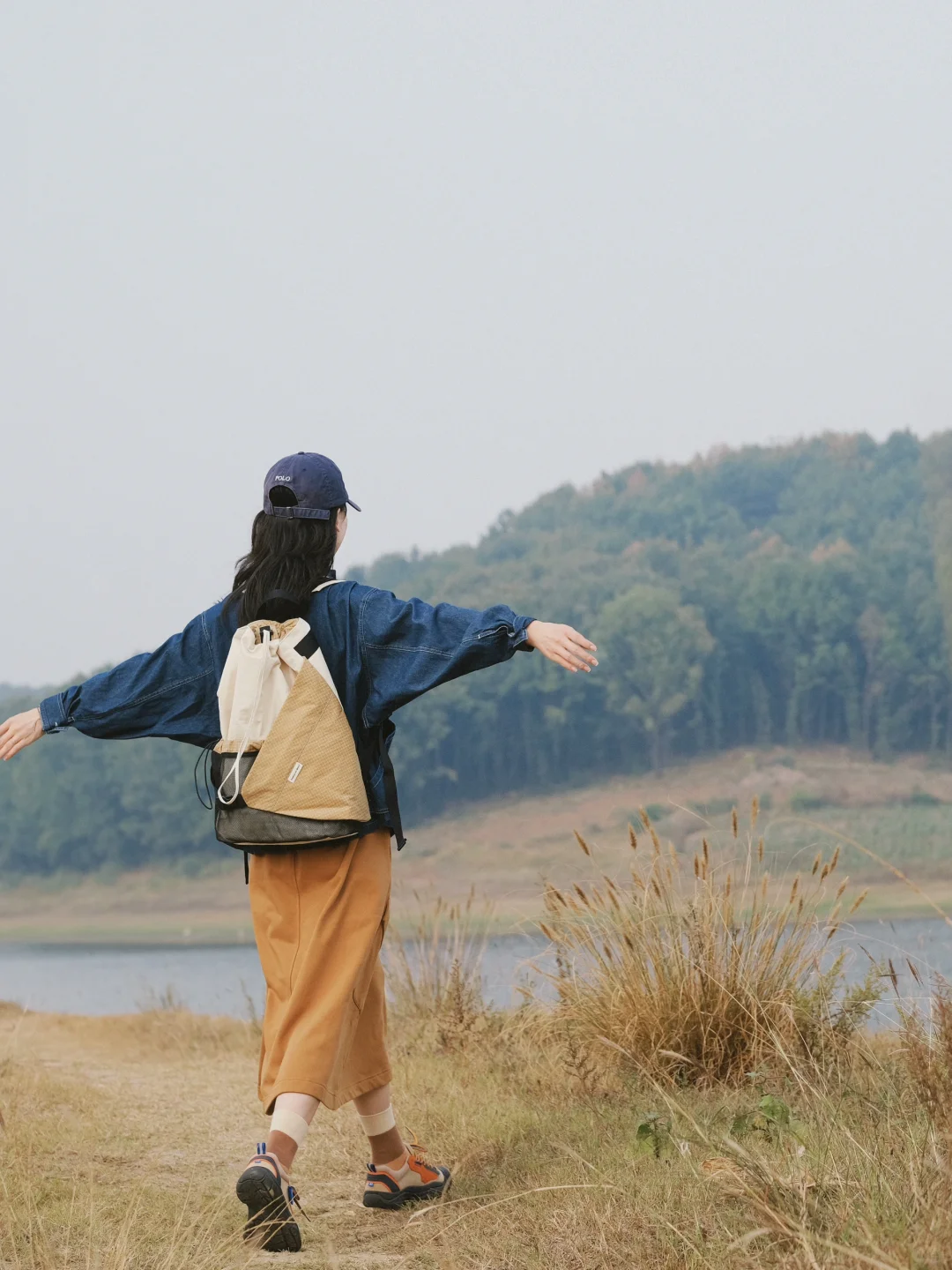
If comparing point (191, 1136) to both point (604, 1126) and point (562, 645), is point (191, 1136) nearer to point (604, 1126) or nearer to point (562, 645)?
point (604, 1126)

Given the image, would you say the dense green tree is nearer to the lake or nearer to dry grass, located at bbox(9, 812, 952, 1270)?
the lake

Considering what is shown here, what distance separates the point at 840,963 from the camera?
195 inches

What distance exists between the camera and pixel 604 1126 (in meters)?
4.05

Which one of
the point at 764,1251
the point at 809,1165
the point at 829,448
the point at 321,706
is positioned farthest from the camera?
the point at 829,448

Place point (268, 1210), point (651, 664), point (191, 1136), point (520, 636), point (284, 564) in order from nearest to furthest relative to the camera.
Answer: point (268, 1210)
point (520, 636)
point (284, 564)
point (191, 1136)
point (651, 664)

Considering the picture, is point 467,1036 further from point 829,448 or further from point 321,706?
point 829,448

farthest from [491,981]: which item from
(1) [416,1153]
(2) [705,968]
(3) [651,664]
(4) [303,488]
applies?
(3) [651,664]

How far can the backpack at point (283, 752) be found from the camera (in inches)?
130

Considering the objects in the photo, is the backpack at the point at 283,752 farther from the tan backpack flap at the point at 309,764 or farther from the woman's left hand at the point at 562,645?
the woman's left hand at the point at 562,645

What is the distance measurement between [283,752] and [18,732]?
0.81 metres

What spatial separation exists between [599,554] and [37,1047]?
70.9m

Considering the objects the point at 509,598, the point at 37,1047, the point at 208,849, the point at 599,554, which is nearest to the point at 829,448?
the point at 599,554

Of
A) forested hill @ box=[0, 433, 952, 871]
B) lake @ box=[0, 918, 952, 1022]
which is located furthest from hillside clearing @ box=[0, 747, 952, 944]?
lake @ box=[0, 918, 952, 1022]

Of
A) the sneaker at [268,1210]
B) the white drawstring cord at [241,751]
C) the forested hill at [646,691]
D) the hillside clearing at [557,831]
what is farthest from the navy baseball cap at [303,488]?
the forested hill at [646,691]
